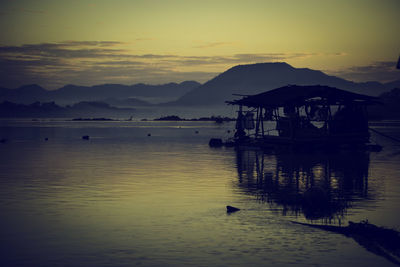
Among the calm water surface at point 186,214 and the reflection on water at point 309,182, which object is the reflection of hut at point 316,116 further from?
the calm water surface at point 186,214

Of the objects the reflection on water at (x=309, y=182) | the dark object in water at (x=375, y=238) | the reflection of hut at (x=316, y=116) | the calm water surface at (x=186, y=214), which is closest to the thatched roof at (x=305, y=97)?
the reflection of hut at (x=316, y=116)

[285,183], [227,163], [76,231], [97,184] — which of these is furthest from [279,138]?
[76,231]

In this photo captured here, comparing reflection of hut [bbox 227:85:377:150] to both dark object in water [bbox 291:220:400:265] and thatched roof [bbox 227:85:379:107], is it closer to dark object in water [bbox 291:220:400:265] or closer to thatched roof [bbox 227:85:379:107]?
thatched roof [bbox 227:85:379:107]

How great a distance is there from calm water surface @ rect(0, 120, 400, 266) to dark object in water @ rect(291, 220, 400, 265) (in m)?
0.30

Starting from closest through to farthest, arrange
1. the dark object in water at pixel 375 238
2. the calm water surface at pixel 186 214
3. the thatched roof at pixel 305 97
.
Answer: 1. the dark object in water at pixel 375 238
2. the calm water surface at pixel 186 214
3. the thatched roof at pixel 305 97

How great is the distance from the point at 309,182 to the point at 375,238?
11.8 metres

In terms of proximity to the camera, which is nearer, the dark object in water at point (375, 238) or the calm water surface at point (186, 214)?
the dark object in water at point (375, 238)

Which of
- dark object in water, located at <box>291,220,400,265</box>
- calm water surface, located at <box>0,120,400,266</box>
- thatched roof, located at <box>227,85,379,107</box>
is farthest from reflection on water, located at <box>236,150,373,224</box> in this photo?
thatched roof, located at <box>227,85,379,107</box>

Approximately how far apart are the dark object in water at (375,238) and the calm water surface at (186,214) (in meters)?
0.30

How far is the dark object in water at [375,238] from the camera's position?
12168mm

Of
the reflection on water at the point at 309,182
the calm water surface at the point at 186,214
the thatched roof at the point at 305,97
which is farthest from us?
the thatched roof at the point at 305,97

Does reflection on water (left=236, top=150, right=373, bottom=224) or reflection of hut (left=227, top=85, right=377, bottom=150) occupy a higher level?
reflection of hut (left=227, top=85, right=377, bottom=150)

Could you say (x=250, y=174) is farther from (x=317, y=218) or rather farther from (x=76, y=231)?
(x=76, y=231)

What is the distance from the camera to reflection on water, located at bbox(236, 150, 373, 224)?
58.0 feet
